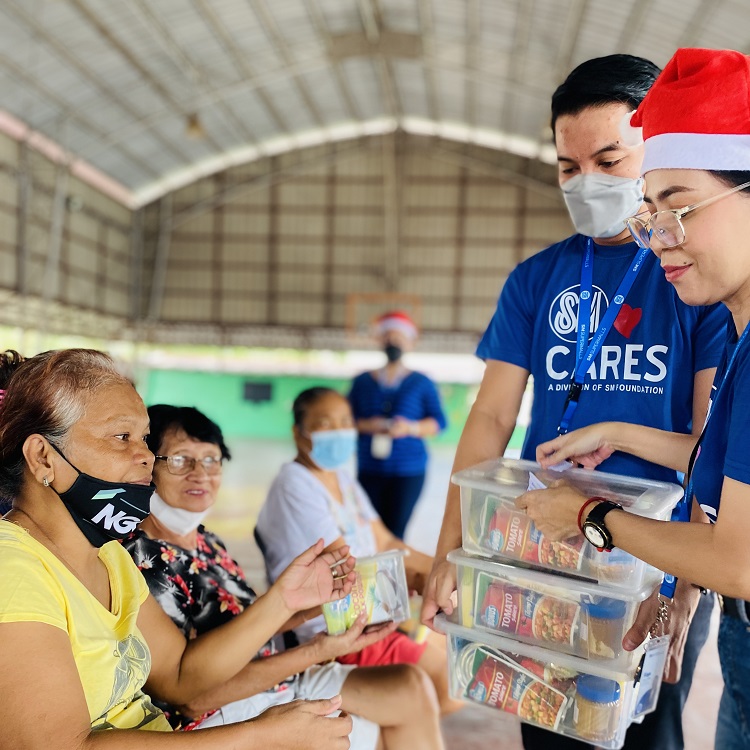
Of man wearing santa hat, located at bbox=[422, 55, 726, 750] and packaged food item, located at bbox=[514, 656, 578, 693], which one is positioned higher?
man wearing santa hat, located at bbox=[422, 55, 726, 750]

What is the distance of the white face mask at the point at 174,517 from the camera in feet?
6.45

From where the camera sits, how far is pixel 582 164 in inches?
62.6

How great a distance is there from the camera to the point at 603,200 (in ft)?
5.17

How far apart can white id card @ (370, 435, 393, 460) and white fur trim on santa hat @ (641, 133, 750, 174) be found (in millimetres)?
3636

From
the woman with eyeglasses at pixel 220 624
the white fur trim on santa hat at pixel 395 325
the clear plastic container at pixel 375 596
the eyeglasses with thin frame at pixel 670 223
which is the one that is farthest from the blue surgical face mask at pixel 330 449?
the white fur trim on santa hat at pixel 395 325

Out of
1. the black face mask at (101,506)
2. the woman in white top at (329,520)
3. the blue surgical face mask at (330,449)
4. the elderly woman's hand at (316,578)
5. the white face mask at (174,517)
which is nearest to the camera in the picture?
the black face mask at (101,506)

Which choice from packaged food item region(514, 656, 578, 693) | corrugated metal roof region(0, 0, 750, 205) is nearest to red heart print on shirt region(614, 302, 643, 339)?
packaged food item region(514, 656, 578, 693)

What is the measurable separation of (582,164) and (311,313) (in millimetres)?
16299

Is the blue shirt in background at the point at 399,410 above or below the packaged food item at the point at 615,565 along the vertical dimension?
above

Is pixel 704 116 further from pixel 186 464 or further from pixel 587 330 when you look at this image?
pixel 186 464

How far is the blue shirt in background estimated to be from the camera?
476 centimetres

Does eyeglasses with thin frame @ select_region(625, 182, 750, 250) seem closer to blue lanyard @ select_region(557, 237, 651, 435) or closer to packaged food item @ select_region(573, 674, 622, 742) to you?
blue lanyard @ select_region(557, 237, 651, 435)

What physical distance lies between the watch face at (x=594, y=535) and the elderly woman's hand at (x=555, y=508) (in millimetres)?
29

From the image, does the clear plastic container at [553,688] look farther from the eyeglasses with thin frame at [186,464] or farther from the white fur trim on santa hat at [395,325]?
the white fur trim on santa hat at [395,325]
